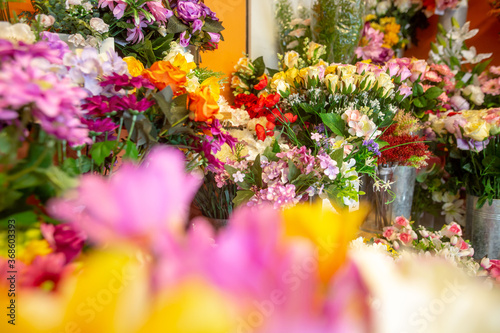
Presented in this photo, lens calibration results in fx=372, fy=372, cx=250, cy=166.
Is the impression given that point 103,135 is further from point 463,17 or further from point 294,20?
point 463,17

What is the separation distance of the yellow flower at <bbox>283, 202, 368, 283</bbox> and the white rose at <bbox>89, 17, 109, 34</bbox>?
79 cm

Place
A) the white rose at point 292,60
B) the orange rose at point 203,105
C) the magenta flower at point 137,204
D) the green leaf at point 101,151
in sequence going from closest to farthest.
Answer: the magenta flower at point 137,204
the green leaf at point 101,151
the orange rose at point 203,105
the white rose at point 292,60

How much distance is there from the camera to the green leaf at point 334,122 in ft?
2.89

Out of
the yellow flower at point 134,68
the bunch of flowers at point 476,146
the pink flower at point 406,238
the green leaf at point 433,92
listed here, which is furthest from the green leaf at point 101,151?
the green leaf at point 433,92

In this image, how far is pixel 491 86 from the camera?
1.56 m

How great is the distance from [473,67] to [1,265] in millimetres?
1991

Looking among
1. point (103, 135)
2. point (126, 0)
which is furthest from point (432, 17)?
point (103, 135)

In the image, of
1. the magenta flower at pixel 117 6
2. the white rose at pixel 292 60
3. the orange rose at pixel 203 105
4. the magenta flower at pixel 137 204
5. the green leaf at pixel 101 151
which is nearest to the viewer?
the magenta flower at pixel 137 204

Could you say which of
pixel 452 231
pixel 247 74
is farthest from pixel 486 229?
pixel 247 74

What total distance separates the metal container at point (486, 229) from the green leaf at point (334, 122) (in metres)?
0.66

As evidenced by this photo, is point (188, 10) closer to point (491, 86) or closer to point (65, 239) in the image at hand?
point (65, 239)

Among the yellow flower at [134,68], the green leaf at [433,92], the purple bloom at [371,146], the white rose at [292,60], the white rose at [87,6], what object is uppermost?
the white rose at [87,6]

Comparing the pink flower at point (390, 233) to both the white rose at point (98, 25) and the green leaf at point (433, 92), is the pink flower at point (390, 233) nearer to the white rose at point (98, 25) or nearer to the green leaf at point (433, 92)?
the green leaf at point (433, 92)

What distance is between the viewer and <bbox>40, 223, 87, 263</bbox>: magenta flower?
22 cm
